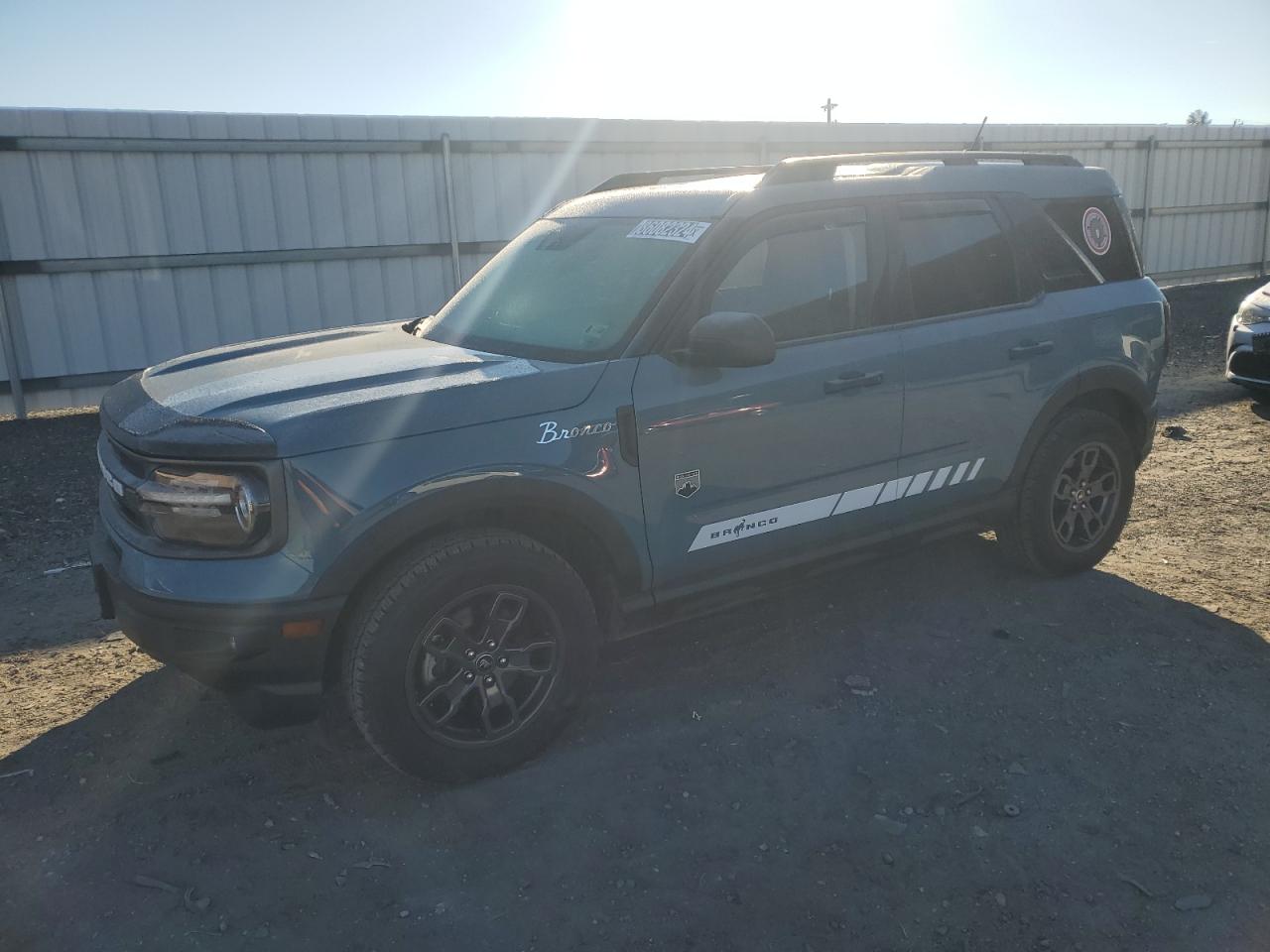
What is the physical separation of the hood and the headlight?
0.25 ft

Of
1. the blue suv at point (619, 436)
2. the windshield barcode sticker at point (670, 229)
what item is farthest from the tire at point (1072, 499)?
the windshield barcode sticker at point (670, 229)

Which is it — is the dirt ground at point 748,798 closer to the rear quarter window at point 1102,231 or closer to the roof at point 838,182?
the rear quarter window at point 1102,231

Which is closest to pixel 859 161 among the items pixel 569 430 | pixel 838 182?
pixel 838 182

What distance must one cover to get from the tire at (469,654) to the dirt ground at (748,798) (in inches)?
6.9

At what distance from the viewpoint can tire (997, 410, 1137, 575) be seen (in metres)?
4.75

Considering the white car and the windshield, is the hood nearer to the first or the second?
the windshield

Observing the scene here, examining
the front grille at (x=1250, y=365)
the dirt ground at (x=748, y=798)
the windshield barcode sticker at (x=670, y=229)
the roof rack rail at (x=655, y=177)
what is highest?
the roof rack rail at (x=655, y=177)

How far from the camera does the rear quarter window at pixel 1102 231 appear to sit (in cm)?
482

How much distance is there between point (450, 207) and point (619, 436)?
310 inches

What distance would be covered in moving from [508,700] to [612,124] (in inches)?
361

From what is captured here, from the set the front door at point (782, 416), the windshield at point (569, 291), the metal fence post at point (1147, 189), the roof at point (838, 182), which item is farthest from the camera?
the metal fence post at point (1147, 189)

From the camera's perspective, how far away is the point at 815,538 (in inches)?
160

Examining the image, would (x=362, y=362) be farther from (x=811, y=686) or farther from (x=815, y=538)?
(x=811, y=686)

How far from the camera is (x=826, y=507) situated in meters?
4.02
